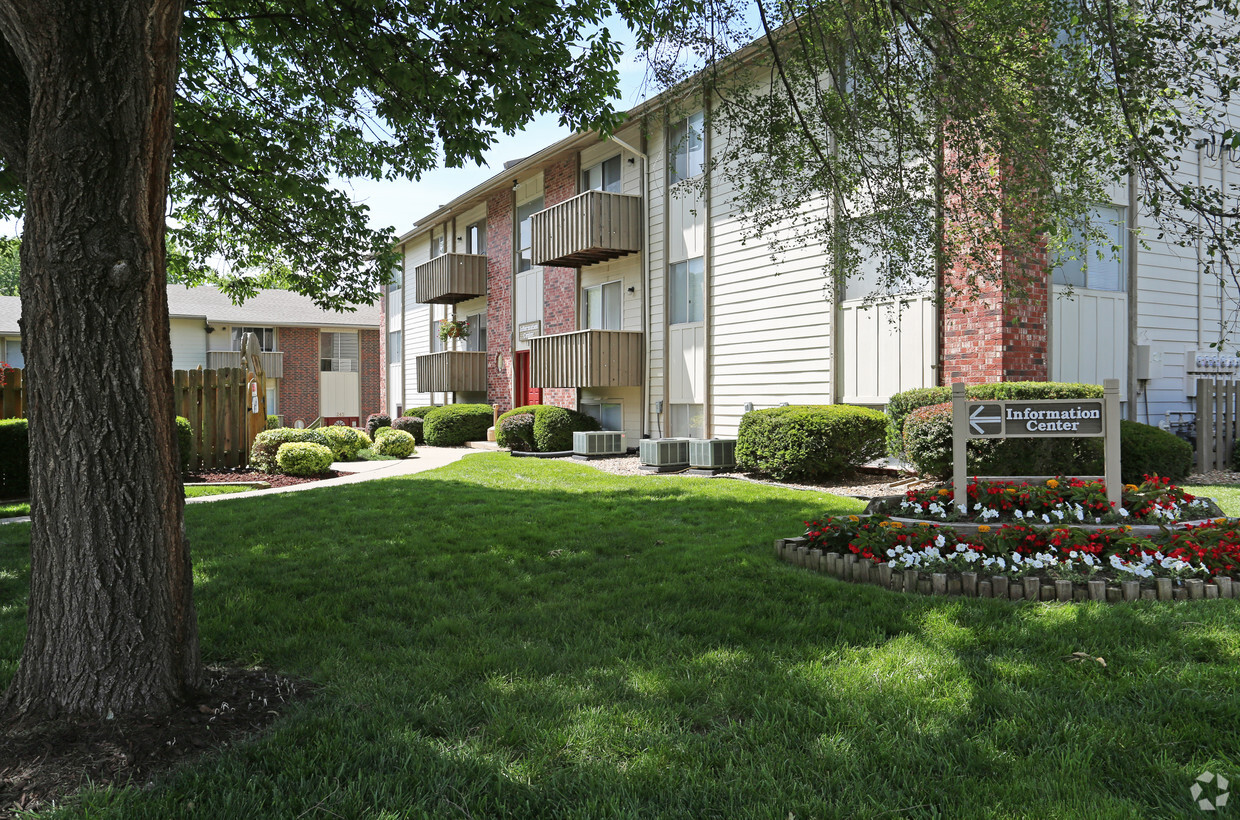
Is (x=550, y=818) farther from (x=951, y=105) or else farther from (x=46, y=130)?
(x=951, y=105)

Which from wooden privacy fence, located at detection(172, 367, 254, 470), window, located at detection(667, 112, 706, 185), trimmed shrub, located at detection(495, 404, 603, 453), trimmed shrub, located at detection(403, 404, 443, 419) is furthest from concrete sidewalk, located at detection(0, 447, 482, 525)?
window, located at detection(667, 112, 706, 185)

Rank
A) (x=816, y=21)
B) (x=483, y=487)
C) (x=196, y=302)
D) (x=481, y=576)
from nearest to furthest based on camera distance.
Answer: (x=481, y=576) < (x=816, y=21) < (x=483, y=487) < (x=196, y=302)

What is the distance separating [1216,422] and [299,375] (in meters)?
33.0

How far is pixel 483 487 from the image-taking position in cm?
1107

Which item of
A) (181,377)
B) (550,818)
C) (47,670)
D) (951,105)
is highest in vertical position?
(951,105)

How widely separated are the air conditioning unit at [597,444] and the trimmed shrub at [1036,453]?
25.1 ft

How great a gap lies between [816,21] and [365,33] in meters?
3.97

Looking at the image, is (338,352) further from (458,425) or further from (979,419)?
(979,419)

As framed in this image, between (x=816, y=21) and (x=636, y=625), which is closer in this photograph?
(x=636, y=625)

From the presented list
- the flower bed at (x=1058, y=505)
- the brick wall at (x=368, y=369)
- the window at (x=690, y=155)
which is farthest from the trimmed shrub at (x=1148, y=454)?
the brick wall at (x=368, y=369)

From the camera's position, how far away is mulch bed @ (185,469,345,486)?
13070 mm

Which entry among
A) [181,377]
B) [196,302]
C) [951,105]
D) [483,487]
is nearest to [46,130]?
[951,105]

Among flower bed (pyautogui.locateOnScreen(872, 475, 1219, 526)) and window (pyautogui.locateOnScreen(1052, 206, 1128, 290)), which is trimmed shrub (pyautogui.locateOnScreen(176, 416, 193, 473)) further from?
window (pyautogui.locateOnScreen(1052, 206, 1128, 290))

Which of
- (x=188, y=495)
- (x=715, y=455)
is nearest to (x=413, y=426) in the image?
(x=715, y=455)
